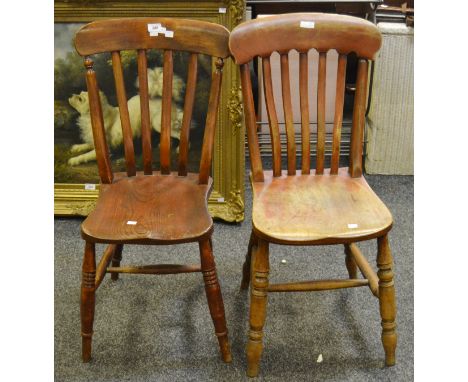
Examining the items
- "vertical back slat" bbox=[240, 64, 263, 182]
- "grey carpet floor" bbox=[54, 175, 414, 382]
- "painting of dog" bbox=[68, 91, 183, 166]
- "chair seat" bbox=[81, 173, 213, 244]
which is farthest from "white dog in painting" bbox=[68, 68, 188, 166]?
"vertical back slat" bbox=[240, 64, 263, 182]

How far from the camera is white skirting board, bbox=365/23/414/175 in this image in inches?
115

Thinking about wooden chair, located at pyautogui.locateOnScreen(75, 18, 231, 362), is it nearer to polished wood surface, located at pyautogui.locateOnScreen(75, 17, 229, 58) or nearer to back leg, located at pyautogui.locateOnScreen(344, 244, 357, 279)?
polished wood surface, located at pyautogui.locateOnScreen(75, 17, 229, 58)

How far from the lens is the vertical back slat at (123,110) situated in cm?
184

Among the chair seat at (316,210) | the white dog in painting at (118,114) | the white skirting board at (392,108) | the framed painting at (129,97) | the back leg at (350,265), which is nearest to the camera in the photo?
the chair seat at (316,210)

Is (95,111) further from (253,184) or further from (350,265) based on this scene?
(350,265)

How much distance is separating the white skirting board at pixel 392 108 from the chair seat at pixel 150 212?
1476mm

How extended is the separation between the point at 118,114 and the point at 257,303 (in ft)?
4.27

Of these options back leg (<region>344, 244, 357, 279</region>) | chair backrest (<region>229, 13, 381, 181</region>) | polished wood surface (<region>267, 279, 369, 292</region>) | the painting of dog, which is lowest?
back leg (<region>344, 244, 357, 279</region>)

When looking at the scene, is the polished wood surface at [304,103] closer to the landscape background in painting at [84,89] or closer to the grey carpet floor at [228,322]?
the grey carpet floor at [228,322]

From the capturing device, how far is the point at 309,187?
6.02 feet

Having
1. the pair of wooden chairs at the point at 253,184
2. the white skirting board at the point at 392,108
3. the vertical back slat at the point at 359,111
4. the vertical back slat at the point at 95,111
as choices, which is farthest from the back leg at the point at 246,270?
the white skirting board at the point at 392,108

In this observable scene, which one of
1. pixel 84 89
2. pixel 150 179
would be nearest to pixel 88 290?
pixel 150 179

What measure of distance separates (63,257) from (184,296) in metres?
0.63

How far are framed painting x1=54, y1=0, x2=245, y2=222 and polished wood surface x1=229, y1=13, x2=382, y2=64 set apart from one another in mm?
655
